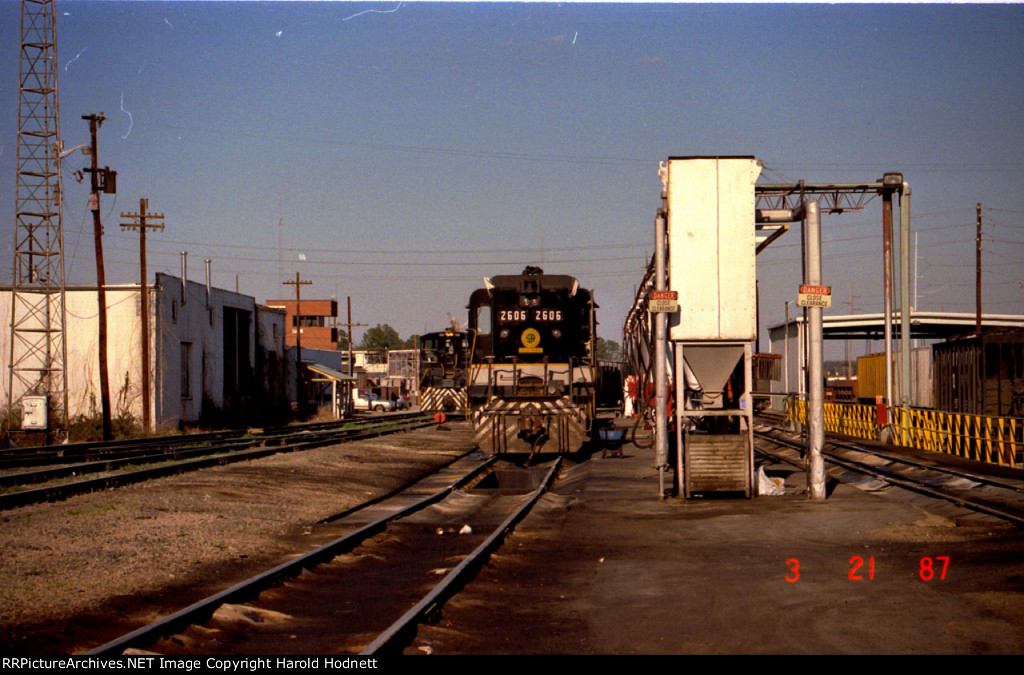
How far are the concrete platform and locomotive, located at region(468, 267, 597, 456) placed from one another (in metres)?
6.35

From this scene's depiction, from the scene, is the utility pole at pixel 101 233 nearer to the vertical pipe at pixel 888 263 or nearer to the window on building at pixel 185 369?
the window on building at pixel 185 369

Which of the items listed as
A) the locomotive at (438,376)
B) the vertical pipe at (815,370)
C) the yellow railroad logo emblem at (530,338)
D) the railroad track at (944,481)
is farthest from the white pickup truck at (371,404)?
the vertical pipe at (815,370)

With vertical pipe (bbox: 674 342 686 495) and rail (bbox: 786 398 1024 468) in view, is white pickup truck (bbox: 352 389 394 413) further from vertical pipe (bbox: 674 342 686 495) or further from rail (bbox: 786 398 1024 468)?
vertical pipe (bbox: 674 342 686 495)

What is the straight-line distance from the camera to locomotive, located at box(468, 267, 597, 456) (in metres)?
20.7

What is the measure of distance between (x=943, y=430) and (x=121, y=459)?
20734 mm

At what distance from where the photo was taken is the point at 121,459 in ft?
71.3

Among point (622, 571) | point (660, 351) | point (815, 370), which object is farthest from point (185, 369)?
point (622, 571)

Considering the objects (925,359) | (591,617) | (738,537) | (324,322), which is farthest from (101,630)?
(324,322)

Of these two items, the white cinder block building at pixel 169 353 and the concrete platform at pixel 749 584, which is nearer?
the concrete platform at pixel 749 584

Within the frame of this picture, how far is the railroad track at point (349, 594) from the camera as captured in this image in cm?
678

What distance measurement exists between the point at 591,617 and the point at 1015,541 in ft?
18.4

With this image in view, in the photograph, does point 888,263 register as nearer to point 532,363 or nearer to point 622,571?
point 532,363

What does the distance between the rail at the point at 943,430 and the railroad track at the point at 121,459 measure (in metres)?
16.2

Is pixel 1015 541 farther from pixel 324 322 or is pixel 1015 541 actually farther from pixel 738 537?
pixel 324 322
